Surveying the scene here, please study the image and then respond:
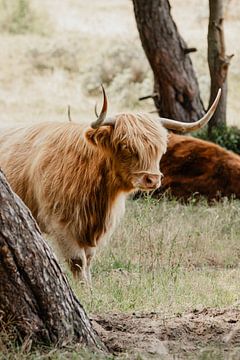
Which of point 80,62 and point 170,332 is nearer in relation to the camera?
point 170,332

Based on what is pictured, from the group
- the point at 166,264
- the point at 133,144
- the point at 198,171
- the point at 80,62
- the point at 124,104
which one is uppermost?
the point at 133,144

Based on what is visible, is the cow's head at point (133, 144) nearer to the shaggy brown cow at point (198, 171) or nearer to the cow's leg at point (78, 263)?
the cow's leg at point (78, 263)

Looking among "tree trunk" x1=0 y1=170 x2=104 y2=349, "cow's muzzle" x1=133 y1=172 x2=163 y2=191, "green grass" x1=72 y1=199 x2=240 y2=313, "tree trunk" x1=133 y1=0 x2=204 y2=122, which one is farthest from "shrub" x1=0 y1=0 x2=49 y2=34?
"tree trunk" x1=0 y1=170 x2=104 y2=349

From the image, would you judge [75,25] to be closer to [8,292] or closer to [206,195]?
[206,195]

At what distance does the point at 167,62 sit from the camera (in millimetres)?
12969

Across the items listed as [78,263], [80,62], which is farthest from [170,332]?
[80,62]

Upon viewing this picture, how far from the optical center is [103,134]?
7164 millimetres

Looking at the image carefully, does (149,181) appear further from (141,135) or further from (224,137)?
(224,137)

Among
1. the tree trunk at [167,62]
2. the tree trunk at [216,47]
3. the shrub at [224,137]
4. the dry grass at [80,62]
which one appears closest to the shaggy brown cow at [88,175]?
the tree trunk at [216,47]

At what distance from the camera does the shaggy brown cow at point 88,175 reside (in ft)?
23.1

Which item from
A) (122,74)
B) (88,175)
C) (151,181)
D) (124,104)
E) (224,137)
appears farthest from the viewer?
(122,74)

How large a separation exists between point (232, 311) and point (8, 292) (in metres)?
1.78

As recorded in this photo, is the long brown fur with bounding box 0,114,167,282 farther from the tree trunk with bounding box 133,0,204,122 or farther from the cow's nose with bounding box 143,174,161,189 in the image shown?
the tree trunk with bounding box 133,0,204,122

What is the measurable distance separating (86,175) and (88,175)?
17mm
